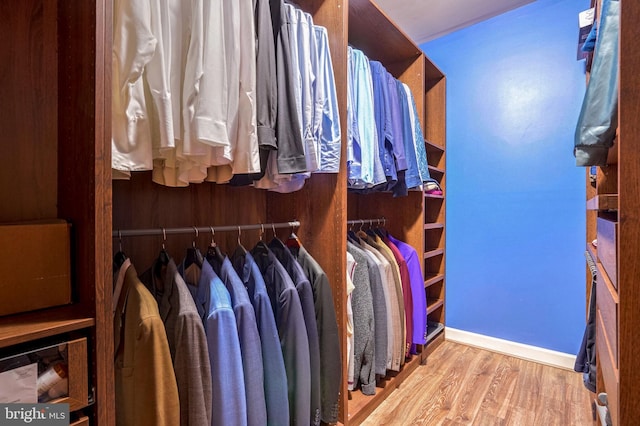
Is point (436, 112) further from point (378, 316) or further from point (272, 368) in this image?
point (272, 368)

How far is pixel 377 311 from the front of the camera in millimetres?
1684

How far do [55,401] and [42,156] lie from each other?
0.63 metres

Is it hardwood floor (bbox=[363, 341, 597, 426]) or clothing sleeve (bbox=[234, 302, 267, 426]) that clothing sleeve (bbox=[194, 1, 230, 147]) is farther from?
hardwood floor (bbox=[363, 341, 597, 426])

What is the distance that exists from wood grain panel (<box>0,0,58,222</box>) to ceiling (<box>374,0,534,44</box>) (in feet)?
6.75

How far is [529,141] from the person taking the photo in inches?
85.8

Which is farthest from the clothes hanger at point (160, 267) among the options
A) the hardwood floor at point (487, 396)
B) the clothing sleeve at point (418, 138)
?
the clothing sleeve at point (418, 138)

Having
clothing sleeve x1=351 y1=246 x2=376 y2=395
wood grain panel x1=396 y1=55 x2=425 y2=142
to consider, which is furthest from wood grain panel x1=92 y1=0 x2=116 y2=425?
wood grain panel x1=396 y1=55 x2=425 y2=142

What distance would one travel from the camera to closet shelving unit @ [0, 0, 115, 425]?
65 centimetres

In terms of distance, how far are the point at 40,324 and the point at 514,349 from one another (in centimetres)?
262

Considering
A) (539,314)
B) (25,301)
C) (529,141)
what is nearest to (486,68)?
(529,141)

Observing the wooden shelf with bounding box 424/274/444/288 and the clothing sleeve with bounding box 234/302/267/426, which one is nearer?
the clothing sleeve with bounding box 234/302/267/426

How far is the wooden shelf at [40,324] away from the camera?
573 millimetres

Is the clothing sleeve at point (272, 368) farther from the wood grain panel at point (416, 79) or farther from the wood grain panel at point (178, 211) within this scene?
the wood grain panel at point (416, 79)
